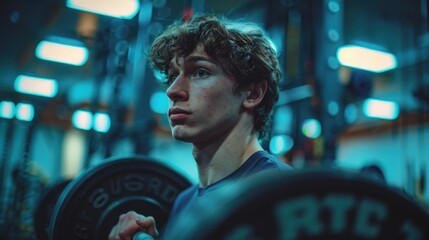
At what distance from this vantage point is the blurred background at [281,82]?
334cm

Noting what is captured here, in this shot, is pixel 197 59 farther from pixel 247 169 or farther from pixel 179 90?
pixel 247 169

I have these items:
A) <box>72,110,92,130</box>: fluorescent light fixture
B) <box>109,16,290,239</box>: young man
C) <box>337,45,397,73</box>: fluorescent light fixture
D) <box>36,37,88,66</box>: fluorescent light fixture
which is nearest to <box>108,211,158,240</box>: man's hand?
<box>109,16,290,239</box>: young man

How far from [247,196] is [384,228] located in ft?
0.61

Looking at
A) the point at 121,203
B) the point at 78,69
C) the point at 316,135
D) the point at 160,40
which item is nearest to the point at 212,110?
the point at 160,40

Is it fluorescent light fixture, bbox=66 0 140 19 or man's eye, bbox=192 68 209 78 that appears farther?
fluorescent light fixture, bbox=66 0 140 19

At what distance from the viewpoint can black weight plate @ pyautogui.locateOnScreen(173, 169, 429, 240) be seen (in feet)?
1.86

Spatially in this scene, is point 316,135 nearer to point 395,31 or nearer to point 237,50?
point 237,50

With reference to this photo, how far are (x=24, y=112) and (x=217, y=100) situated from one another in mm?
3710

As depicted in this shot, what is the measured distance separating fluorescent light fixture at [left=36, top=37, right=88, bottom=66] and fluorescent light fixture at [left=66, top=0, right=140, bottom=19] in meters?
0.94

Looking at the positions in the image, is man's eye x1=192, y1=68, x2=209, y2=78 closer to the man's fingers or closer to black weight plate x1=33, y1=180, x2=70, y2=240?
the man's fingers

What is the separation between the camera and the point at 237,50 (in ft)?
4.48

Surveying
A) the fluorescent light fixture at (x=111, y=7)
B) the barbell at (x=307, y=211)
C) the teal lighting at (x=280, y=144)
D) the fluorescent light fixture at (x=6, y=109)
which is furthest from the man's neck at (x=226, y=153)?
the fluorescent light fixture at (x=111, y=7)

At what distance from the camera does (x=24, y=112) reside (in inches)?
179

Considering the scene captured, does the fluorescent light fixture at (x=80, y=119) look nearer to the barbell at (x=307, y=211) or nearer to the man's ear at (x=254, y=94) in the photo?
the man's ear at (x=254, y=94)
